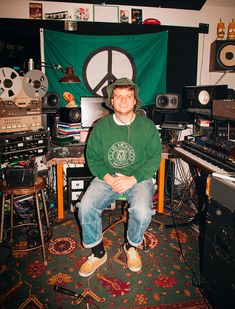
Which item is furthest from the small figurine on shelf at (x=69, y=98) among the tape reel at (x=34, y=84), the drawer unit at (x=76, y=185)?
the drawer unit at (x=76, y=185)

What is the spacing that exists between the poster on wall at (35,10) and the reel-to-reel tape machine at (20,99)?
0.94 m

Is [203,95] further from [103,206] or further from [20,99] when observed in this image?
[20,99]

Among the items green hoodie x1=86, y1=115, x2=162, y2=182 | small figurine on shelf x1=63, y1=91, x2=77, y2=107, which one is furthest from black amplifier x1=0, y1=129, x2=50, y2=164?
green hoodie x1=86, y1=115, x2=162, y2=182

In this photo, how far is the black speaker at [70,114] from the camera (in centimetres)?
313

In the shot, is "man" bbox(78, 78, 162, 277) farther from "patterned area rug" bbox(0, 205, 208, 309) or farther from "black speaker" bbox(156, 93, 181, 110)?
"black speaker" bbox(156, 93, 181, 110)

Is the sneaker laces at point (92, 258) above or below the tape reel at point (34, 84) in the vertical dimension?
below

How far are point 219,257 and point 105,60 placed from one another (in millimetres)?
2823

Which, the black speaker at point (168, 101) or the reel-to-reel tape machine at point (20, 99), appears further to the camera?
the black speaker at point (168, 101)

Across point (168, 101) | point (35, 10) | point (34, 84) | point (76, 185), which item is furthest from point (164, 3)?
point (76, 185)

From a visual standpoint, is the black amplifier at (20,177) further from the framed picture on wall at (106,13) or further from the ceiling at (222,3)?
the ceiling at (222,3)

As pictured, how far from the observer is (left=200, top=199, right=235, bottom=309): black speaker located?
146 cm

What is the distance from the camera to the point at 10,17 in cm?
324

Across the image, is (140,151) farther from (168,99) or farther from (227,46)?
(227,46)

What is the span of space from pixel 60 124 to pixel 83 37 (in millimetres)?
1218
